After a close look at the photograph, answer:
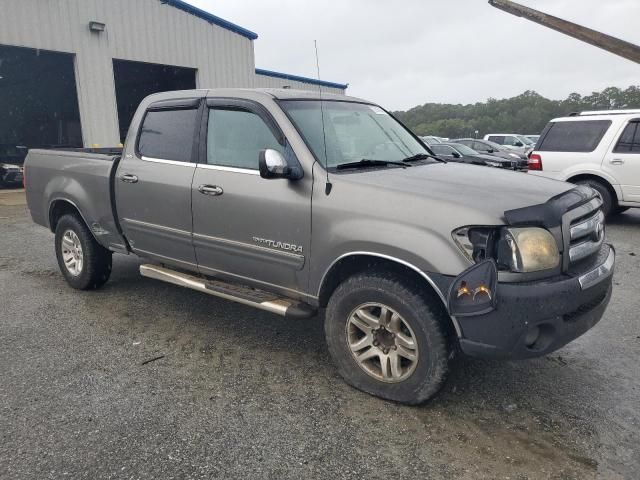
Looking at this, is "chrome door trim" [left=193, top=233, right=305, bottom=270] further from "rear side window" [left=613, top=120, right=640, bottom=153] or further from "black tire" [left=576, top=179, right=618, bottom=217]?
"rear side window" [left=613, top=120, right=640, bottom=153]

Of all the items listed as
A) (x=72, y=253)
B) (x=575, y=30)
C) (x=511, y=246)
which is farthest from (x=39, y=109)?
(x=511, y=246)

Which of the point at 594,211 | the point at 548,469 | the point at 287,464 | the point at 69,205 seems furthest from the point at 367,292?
the point at 69,205

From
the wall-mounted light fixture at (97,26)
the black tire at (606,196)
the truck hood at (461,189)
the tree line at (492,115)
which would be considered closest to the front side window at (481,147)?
the black tire at (606,196)

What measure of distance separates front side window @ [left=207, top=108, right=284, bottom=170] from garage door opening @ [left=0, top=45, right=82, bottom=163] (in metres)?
20.7

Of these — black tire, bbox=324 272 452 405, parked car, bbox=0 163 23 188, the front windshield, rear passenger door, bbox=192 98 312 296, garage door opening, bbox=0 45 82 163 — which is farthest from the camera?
garage door opening, bbox=0 45 82 163

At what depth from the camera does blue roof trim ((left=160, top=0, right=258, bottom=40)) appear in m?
15.9

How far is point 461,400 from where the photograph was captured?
309 cm

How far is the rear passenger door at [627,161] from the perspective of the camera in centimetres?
800

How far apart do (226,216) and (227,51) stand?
16.2 m

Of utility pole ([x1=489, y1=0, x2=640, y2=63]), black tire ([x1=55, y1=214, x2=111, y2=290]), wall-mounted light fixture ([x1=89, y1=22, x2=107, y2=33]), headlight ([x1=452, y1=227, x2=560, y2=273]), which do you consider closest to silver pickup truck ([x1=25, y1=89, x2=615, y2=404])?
headlight ([x1=452, y1=227, x2=560, y2=273])

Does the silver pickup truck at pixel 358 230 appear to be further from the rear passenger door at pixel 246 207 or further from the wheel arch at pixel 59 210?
the wheel arch at pixel 59 210

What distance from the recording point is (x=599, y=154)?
825cm

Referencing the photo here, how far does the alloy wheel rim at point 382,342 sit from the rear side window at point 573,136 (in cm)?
706

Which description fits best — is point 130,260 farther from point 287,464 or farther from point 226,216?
point 287,464
